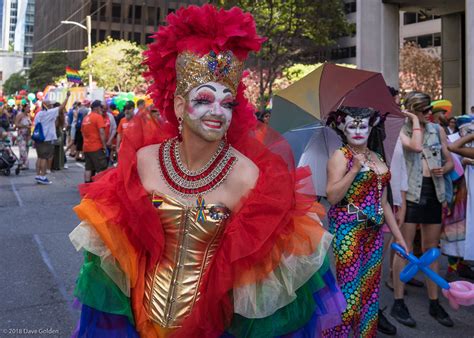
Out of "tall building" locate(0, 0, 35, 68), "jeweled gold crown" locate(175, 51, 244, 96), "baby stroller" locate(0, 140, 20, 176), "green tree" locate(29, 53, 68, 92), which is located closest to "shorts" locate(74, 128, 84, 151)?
"baby stroller" locate(0, 140, 20, 176)

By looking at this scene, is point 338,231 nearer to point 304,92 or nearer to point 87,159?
point 304,92

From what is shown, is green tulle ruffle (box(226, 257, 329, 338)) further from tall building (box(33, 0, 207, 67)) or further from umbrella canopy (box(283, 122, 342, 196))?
tall building (box(33, 0, 207, 67))

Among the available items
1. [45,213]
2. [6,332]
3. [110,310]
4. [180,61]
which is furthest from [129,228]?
[45,213]

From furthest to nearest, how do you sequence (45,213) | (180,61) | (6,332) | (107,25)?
(107,25)
(45,213)
(6,332)
(180,61)

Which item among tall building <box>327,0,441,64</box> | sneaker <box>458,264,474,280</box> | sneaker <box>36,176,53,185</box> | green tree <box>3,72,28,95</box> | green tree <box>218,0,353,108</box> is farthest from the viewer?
green tree <box>3,72,28,95</box>

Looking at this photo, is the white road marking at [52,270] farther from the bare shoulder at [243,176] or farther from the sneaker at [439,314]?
the sneaker at [439,314]

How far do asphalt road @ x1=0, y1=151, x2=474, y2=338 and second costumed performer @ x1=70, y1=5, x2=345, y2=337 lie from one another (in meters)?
2.21

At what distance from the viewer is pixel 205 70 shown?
235 cm

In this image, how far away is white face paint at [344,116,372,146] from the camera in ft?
11.6

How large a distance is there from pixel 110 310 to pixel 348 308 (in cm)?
177

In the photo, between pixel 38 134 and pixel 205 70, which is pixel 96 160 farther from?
pixel 205 70

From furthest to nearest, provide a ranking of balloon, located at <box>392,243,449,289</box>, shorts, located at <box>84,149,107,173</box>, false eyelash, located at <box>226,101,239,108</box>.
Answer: shorts, located at <box>84,149,107,173</box>, balloon, located at <box>392,243,449,289</box>, false eyelash, located at <box>226,101,239,108</box>

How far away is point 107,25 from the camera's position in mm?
69938

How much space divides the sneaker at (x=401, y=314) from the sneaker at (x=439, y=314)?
0.89 ft
